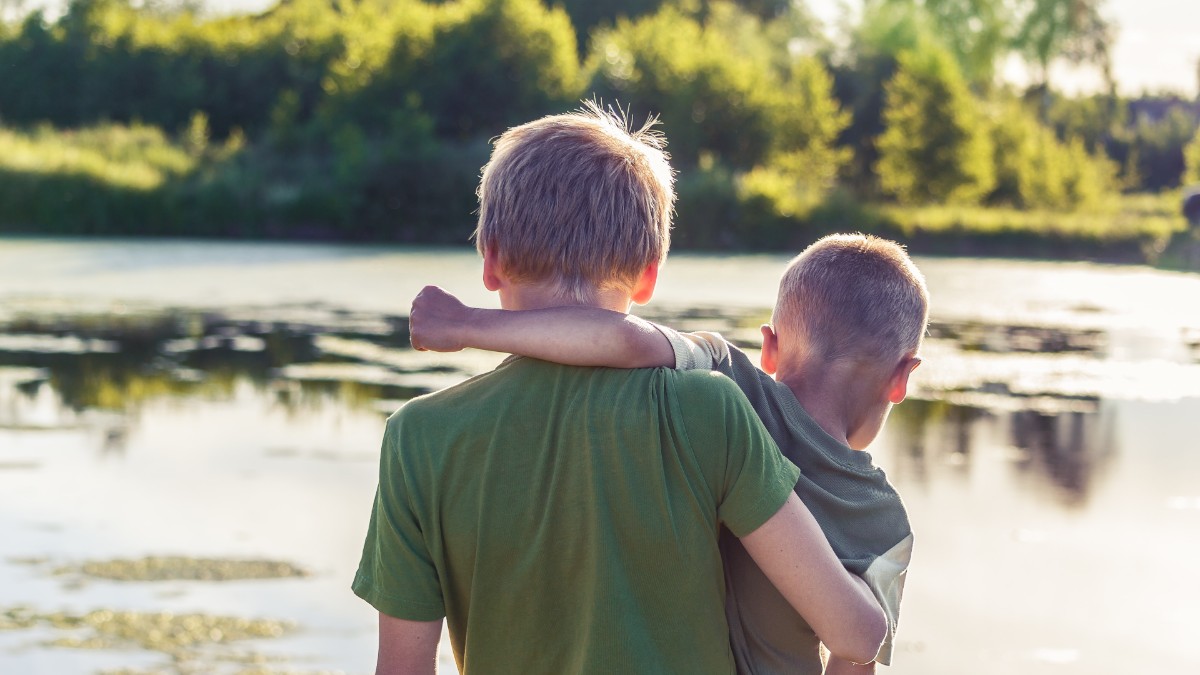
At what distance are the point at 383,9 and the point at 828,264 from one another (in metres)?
44.6

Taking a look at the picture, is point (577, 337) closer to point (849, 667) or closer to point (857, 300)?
point (857, 300)

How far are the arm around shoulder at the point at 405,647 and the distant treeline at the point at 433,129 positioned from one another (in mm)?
24161

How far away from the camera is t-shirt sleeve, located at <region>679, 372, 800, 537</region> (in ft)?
5.18

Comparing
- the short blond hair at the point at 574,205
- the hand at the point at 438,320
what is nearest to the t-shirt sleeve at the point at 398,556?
the hand at the point at 438,320

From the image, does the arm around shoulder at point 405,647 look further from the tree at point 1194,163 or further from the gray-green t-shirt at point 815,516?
the tree at point 1194,163

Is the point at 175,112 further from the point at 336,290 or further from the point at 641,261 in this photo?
the point at 641,261

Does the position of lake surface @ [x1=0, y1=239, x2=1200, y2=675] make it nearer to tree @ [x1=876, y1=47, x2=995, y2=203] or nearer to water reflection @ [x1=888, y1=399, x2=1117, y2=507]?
water reflection @ [x1=888, y1=399, x2=1117, y2=507]

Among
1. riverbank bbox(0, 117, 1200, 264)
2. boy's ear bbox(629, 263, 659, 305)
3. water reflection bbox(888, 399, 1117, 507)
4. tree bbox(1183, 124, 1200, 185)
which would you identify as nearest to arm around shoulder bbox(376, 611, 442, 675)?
boy's ear bbox(629, 263, 659, 305)

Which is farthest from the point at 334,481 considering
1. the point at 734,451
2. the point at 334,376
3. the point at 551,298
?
the point at 734,451

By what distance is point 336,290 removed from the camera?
16812mm

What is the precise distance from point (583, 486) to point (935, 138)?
117ft

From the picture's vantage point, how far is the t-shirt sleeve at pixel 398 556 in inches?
65.7

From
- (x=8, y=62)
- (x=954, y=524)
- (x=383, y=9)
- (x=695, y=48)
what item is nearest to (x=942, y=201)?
(x=695, y=48)

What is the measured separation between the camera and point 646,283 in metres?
1.74
